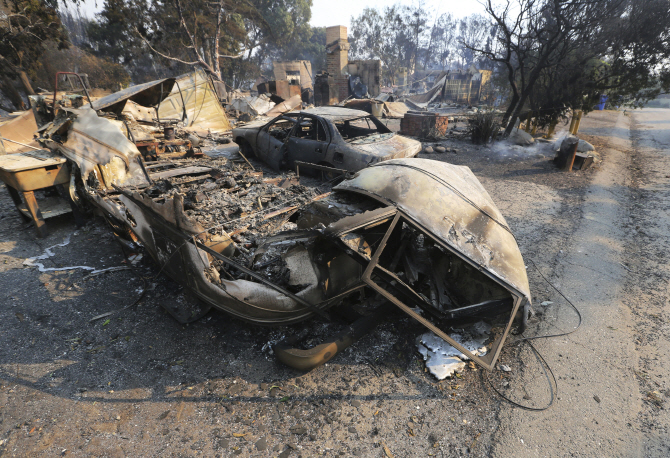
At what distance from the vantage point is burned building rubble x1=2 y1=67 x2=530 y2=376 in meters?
2.53

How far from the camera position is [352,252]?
2383 mm

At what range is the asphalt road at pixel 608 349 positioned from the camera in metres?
2.22

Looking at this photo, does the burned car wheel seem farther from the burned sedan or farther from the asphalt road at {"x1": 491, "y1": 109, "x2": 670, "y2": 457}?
the asphalt road at {"x1": 491, "y1": 109, "x2": 670, "y2": 457}

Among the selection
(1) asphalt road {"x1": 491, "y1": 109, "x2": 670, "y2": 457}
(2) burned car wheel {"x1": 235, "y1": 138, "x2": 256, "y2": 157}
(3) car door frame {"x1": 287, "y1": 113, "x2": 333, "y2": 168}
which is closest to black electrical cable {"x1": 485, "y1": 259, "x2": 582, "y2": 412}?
(1) asphalt road {"x1": 491, "y1": 109, "x2": 670, "y2": 457}

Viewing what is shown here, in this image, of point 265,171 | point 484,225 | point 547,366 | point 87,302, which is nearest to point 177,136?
point 265,171

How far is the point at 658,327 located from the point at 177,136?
9.15 m

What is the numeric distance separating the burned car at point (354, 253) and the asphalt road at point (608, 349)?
1.93 ft

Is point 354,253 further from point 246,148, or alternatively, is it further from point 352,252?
point 246,148

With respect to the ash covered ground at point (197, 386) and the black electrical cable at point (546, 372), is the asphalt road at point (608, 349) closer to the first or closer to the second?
the black electrical cable at point (546, 372)

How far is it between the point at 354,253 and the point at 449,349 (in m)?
1.41

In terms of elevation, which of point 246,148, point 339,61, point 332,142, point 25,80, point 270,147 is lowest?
point 246,148

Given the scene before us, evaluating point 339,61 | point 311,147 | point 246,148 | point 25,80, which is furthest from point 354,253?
point 339,61

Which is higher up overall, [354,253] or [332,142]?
[332,142]

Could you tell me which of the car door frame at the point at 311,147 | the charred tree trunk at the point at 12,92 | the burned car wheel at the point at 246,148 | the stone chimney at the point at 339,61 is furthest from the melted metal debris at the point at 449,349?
the stone chimney at the point at 339,61
